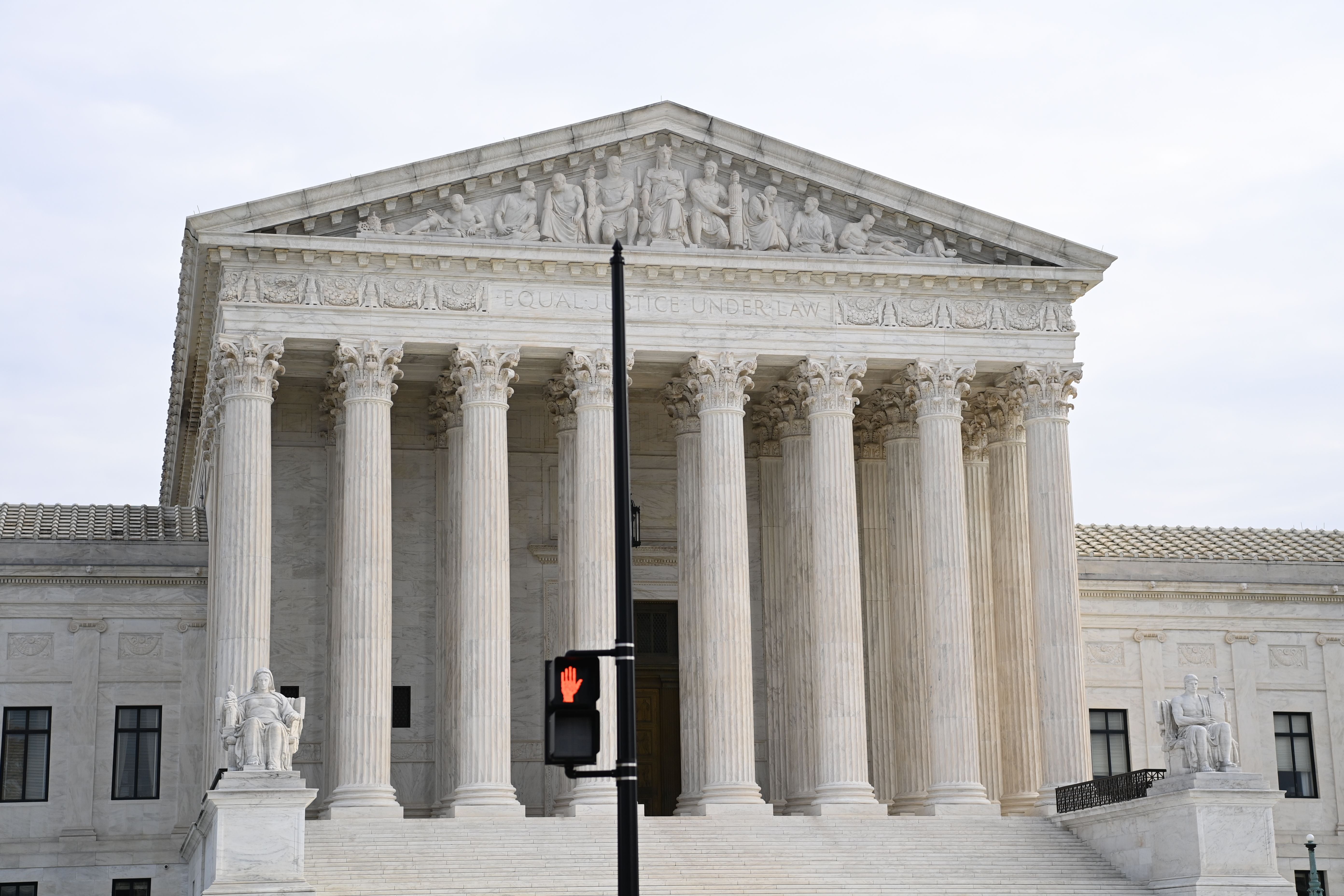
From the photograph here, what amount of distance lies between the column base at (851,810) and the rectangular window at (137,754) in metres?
16.2

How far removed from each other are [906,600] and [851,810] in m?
6.93

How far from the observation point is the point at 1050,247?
45094mm

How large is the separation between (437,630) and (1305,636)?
24737 mm

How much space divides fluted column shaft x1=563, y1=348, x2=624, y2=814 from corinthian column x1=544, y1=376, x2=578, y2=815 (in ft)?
1.52

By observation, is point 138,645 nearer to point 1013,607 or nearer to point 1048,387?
point 1013,607

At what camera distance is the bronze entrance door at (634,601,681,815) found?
48.2m

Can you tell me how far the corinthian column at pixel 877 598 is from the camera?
155ft

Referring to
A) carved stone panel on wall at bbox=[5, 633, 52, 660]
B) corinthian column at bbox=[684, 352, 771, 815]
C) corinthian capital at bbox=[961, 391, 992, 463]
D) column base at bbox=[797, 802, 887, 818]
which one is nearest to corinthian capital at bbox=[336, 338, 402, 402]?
corinthian column at bbox=[684, 352, 771, 815]

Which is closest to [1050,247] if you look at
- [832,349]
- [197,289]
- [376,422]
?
[832,349]

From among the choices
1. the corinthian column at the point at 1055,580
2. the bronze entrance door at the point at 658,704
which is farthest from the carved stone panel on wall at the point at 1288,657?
the bronze entrance door at the point at 658,704

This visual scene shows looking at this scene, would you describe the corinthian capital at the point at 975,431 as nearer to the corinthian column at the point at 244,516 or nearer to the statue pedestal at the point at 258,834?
the corinthian column at the point at 244,516

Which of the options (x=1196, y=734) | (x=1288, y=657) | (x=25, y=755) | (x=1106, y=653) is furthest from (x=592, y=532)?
(x=1288, y=657)

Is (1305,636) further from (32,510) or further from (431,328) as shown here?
(32,510)

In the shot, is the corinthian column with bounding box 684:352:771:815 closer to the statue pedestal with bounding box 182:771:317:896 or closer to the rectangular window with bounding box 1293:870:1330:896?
the statue pedestal with bounding box 182:771:317:896
